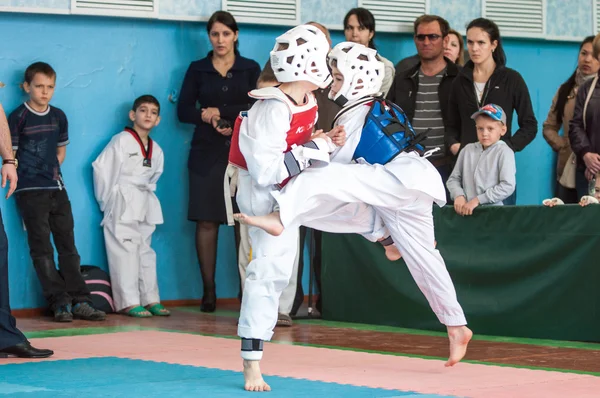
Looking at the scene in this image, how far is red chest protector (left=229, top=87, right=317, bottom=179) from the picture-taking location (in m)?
4.25

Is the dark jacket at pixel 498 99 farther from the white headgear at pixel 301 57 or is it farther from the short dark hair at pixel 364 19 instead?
the white headgear at pixel 301 57

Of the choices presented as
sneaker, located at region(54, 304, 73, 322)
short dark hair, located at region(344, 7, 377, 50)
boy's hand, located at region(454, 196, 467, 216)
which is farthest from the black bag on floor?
boy's hand, located at region(454, 196, 467, 216)

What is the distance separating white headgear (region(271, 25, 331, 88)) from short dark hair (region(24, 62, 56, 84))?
3567 mm

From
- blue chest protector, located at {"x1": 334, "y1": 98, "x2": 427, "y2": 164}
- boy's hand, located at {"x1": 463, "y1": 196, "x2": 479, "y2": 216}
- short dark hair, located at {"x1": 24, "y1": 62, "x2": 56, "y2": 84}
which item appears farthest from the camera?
short dark hair, located at {"x1": 24, "y1": 62, "x2": 56, "y2": 84}

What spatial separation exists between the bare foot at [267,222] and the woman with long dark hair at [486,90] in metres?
3.10

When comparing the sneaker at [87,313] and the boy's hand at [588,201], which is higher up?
the boy's hand at [588,201]

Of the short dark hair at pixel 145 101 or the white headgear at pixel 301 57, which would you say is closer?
the white headgear at pixel 301 57

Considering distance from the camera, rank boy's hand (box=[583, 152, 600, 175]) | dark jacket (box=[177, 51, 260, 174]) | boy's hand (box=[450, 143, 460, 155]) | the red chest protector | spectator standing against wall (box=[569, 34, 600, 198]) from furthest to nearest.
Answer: dark jacket (box=[177, 51, 260, 174]) → boy's hand (box=[450, 143, 460, 155]) → spectator standing against wall (box=[569, 34, 600, 198]) → boy's hand (box=[583, 152, 600, 175]) → the red chest protector

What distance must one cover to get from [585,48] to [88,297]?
4.15 metres

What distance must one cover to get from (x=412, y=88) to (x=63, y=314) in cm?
303

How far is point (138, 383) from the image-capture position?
167 inches

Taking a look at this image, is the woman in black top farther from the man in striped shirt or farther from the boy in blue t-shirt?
the man in striped shirt

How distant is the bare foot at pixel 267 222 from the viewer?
4.02 metres

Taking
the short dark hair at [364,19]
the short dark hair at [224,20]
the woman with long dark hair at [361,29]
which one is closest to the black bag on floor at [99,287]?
the short dark hair at [224,20]
